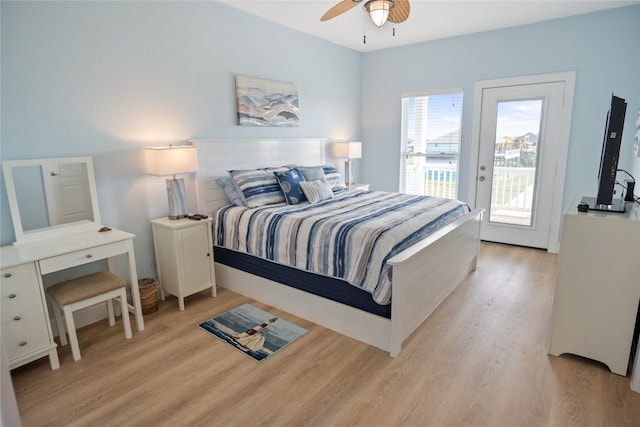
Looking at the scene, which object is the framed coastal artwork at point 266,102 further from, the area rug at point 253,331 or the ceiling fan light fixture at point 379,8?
the area rug at point 253,331

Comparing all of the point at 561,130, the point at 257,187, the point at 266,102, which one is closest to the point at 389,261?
the point at 257,187

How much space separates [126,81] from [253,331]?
2.21 meters

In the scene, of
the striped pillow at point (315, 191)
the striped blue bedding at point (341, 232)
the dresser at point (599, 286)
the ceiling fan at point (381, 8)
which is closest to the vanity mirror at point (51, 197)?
the striped blue bedding at point (341, 232)

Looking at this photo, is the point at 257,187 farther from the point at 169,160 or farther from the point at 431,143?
the point at 431,143

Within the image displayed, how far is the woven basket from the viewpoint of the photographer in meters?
2.93

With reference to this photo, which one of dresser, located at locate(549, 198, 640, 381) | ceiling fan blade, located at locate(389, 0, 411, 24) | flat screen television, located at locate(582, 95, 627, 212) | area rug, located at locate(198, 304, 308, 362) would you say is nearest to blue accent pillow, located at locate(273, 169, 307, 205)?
area rug, located at locate(198, 304, 308, 362)

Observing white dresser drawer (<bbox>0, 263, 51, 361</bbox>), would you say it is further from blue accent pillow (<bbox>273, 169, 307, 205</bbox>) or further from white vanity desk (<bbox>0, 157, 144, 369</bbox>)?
blue accent pillow (<bbox>273, 169, 307, 205</bbox>)

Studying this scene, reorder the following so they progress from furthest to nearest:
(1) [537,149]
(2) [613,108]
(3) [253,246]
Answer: (1) [537,149], (3) [253,246], (2) [613,108]

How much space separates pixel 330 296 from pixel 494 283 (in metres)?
1.81

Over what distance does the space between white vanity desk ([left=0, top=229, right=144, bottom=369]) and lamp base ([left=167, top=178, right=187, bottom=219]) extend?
54 centimetres

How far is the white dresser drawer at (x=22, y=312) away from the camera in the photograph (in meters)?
2.04

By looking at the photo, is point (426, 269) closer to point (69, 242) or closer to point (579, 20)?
point (69, 242)

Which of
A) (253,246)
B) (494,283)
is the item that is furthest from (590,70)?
(253,246)

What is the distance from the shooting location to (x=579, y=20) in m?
3.86
